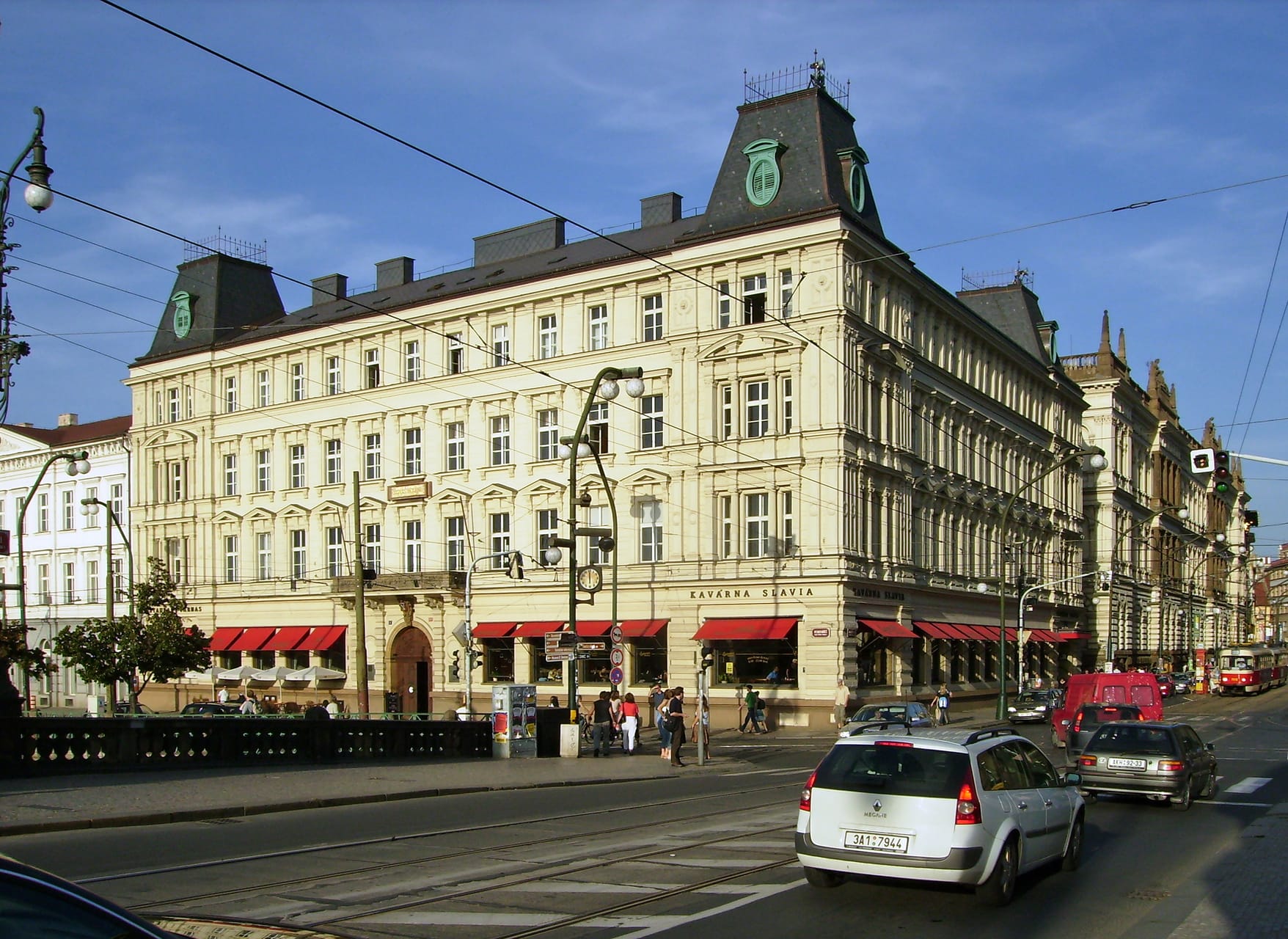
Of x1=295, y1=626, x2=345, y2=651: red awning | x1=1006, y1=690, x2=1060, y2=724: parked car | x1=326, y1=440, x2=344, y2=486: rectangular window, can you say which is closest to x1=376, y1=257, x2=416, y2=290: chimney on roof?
x1=326, y1=440, x2=344, y2=486: rectangular window

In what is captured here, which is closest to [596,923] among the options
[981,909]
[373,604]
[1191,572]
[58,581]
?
[981,909]

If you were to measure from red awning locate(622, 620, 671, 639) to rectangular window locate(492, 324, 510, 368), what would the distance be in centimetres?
1296

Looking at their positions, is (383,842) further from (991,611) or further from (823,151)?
(991,611)

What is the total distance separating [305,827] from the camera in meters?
17.0

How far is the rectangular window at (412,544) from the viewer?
190 ft

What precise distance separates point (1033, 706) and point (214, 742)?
1440 inches

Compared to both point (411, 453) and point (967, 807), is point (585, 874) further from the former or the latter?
point (411, 453)

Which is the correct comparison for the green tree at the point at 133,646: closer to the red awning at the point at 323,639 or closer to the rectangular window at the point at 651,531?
the red awning at the point at 323,639

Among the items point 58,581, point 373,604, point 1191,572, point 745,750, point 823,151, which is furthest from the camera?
point 1191,572

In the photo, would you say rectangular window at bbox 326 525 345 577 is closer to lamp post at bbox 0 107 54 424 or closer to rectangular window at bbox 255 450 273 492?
rectangular window at bbox 255 450 273 492

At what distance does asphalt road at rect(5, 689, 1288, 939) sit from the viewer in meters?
10.2

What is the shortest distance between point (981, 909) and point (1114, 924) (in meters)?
1.05

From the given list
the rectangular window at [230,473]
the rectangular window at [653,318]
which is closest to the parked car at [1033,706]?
the rectangular window at [653,318]

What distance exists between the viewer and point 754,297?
158 ft
